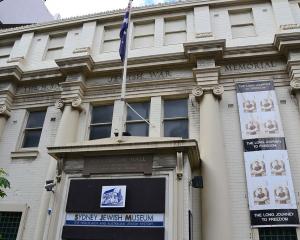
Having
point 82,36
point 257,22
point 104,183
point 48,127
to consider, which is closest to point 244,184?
point 104,183

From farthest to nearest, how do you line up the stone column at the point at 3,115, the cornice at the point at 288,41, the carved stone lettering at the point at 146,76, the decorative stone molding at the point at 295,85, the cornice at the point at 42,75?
the cornice at the point at 42,75 < the stone column at the point at 3,115 < the carved stone lettering at the point at 146,76 < the cornice at the point at 288,41 < the decorative stone molding at the point at 295,85

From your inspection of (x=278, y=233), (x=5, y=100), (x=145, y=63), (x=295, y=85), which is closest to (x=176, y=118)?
(x=145, y=63)

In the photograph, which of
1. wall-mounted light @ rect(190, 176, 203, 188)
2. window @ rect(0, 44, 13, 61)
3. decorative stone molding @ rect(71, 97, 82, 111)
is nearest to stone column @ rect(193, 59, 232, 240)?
wall-mounted light @ rect(190, 176, 203, 188)

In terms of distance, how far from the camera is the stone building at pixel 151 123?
9766 mm

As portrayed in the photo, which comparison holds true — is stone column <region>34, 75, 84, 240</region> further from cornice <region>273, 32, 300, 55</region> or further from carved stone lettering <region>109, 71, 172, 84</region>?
cornice <region>273, 32, 300, 55</region>

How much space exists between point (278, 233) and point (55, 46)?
13.5 m

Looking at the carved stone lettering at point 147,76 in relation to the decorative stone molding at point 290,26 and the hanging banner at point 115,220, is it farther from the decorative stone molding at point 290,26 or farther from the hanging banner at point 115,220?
the hanging banner at point 115,220

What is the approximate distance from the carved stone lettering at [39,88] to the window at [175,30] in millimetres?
5588

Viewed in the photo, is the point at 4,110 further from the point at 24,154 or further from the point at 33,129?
the point at 24,154

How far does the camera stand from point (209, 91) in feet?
42.0

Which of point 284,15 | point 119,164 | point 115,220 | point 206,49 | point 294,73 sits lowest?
point 115,220

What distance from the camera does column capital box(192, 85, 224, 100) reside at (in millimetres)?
12715

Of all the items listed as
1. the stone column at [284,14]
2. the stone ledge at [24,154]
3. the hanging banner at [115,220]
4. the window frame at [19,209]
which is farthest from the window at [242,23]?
the window frame at [19,209]

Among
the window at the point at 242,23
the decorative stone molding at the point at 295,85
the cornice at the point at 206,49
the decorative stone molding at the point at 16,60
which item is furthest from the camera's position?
the decorative stone molding at the point at 16,60
